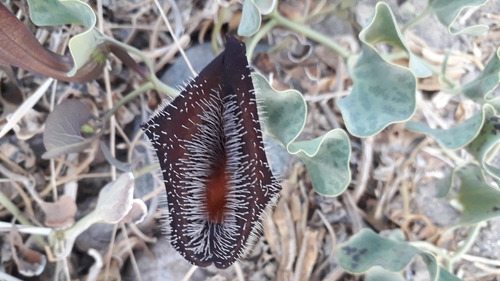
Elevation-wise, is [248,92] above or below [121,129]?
above

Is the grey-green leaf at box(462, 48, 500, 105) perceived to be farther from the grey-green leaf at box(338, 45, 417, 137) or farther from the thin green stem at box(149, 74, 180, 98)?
the thin green stem at box(149, 74, 180, 98)

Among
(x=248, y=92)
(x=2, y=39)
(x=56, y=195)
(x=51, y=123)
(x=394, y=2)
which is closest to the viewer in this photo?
(x=248, y=92)

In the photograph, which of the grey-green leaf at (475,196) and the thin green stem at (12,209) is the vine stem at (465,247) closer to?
the grey-green leaf at (475,196)

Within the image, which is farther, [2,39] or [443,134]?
[443,134]

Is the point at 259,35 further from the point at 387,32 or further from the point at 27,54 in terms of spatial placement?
the point at 27,54

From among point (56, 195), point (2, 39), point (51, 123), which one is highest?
point (2, 39)

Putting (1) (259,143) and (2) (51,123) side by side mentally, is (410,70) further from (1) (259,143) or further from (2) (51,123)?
(2) (51,123)

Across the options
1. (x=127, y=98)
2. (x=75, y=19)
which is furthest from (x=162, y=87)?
(x=75, y=19)

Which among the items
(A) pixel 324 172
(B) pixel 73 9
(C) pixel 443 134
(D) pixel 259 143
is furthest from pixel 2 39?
(C) pixel 443 134

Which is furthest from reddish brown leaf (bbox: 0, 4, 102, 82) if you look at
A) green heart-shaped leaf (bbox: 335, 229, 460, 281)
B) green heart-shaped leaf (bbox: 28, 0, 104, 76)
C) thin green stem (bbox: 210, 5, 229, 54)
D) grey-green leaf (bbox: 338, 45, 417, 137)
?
green heart-shaped leaf (bbox: 335, 229, 460, 281)
